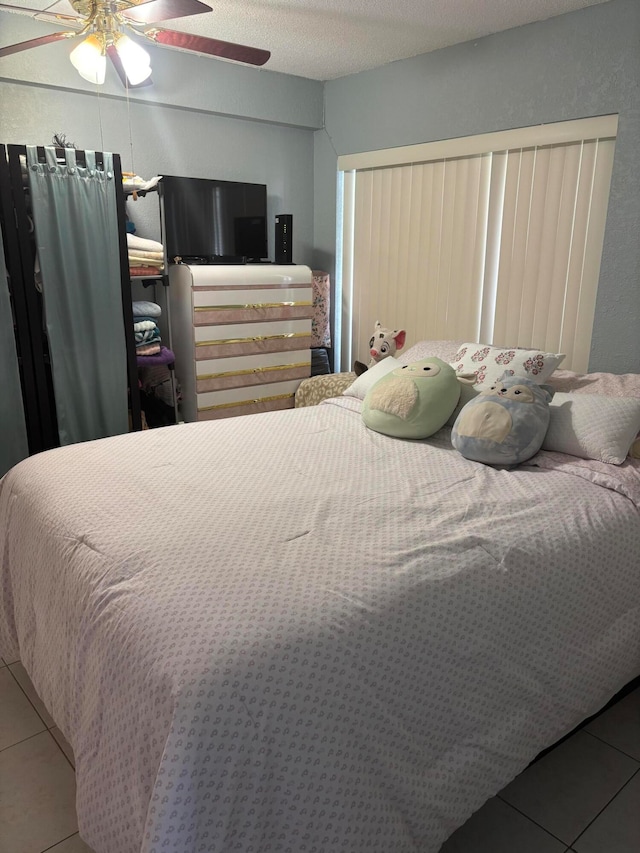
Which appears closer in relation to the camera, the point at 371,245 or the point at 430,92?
the point at 430,92

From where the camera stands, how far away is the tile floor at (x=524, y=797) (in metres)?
1.51

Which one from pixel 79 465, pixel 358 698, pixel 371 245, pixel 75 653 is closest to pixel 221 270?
pixel 371 245

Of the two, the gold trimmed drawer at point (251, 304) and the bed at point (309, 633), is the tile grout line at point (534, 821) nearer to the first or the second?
the bed at point (309, 633)

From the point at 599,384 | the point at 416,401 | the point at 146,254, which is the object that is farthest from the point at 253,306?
the point at 599,384

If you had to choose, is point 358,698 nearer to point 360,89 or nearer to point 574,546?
point 574,546

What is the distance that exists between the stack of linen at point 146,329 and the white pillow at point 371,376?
1.20 meters

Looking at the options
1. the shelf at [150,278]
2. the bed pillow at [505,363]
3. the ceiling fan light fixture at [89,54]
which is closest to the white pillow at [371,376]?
the bed pillow at [505,363]

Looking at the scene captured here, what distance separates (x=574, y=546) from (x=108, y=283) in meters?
2.59

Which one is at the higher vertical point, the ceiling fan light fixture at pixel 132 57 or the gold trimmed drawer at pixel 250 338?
the ceiling fan light fixture at pixel 132 57

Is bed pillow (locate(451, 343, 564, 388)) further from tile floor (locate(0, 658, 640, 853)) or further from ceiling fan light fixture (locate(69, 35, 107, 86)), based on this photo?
ceiling fan light fixture (locate(69, 35, 107, 86))

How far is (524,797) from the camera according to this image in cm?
163

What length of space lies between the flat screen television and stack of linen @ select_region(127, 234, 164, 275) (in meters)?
0.13

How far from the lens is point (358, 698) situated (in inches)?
48.0

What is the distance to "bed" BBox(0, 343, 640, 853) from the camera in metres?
A: 1.12
